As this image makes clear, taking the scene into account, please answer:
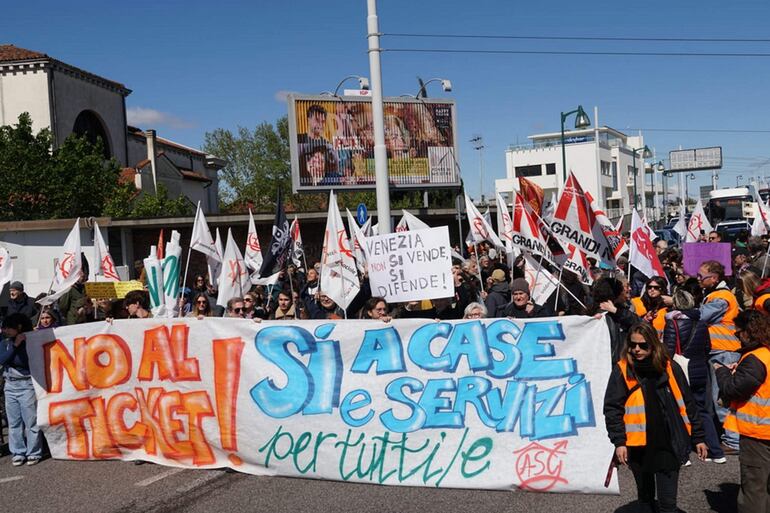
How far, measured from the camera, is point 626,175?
8600 cm

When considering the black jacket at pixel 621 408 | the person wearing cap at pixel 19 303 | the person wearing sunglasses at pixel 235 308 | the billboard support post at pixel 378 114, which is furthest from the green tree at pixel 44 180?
the black jacket at pixel 621 408

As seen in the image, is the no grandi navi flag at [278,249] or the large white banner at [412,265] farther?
the no grandi navi flag at [278,249]

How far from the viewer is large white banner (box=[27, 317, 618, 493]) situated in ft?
18.9

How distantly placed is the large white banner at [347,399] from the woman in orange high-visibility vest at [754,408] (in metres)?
1.27

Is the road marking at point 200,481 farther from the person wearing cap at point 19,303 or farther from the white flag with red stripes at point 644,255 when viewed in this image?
the white flag with red stripes at point 644,255

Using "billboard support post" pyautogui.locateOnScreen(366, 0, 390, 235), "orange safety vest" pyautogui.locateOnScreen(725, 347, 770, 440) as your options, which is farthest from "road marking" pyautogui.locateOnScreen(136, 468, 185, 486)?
"billboard support post" pyautogui.locateOnScreen(366, 0, 390, 235)

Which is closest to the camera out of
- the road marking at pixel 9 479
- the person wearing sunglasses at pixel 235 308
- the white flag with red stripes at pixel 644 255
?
the road marking at pixel 9 479

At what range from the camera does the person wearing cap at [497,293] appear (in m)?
9.48

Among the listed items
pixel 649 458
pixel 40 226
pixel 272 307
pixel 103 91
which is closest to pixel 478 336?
pixel 649 458

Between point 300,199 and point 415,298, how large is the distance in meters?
51.3

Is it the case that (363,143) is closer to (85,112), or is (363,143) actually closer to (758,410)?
(758,410)

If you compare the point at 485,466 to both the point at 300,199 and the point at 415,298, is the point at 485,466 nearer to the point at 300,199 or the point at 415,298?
the point at 415,298

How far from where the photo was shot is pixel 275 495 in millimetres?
5891

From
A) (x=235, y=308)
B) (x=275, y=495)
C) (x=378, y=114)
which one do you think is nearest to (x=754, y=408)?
(x=275, y=495)
